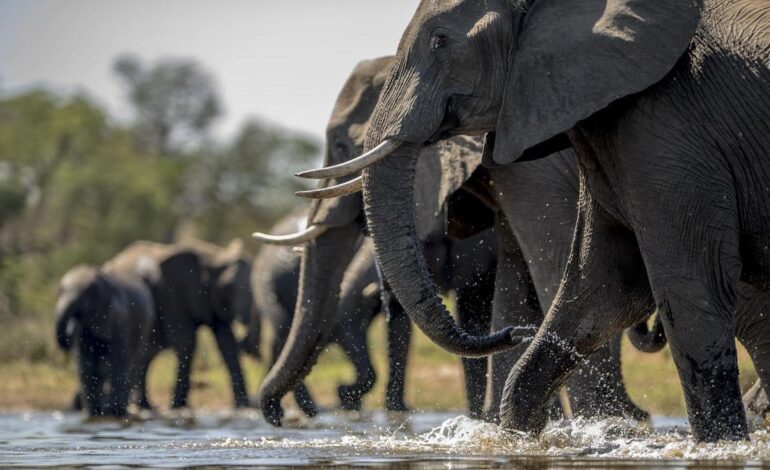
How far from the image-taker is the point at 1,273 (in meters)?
24.9

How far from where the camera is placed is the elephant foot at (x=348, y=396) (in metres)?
10.9

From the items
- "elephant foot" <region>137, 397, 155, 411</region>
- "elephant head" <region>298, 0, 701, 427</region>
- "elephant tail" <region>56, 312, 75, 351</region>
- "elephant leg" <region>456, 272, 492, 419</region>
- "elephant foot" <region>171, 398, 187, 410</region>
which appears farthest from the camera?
"elephant foot" <region>137, 397, 155, 411</region>

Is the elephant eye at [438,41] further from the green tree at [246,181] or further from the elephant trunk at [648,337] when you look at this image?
the green tree at [246,181]

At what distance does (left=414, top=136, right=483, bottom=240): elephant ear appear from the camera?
26.1 feet

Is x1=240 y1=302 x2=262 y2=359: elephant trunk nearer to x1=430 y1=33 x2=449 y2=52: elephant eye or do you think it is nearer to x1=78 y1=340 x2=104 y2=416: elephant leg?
x1=78 y1=340 x2=104 y2=416: elephant leg

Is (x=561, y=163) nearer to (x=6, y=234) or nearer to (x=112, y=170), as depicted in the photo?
(x=6, y=234)

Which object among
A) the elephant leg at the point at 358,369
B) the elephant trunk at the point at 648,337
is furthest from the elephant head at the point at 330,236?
the elephant leg at the point at 358,369

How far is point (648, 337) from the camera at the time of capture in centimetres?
754

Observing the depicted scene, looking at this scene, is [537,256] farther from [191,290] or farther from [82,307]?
[191,290]

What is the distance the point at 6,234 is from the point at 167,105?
Result: 16.1 metres

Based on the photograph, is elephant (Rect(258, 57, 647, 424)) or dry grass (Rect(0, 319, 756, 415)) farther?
dry grass (Rect(0, 319, 756, 415))

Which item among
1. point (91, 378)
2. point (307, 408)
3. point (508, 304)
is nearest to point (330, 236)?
point (508, 304)

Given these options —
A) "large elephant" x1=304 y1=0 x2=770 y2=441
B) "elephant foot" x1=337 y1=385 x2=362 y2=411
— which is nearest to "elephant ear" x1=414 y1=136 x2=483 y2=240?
"large elephant" x1=304 y1=0 x2=770 y2=441

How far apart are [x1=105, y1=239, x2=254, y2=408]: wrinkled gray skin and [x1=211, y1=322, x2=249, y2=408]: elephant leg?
1 cm
